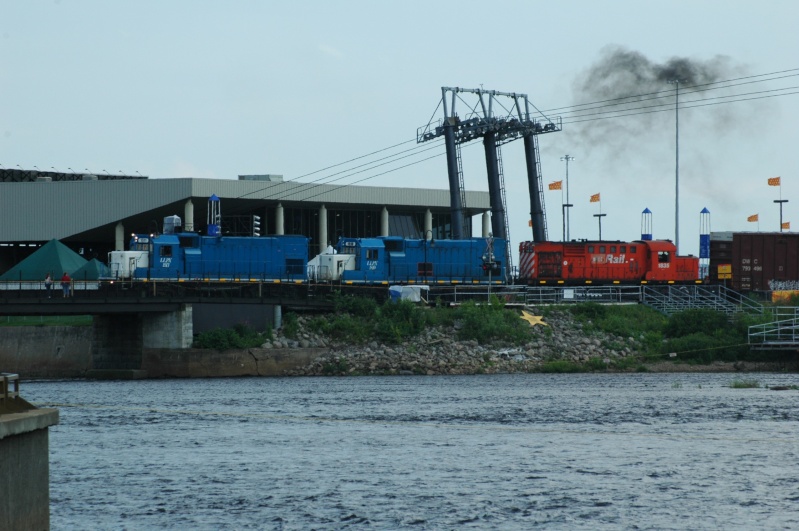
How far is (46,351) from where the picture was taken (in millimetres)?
64750

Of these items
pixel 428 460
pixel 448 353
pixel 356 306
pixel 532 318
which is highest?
pixel 356 306

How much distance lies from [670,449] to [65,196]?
68841 mm

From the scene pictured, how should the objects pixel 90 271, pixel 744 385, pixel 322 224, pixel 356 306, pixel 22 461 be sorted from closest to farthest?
pixel 22 461, pixel 744 385, pixel 356 306, pixel 90 271, pixel 322 224

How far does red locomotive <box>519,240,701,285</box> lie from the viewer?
74188 millimetres

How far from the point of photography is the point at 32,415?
13.7 m

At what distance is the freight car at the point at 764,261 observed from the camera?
7169 cm

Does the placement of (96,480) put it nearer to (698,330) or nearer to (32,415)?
(32,415)

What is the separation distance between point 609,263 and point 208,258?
1062 inches

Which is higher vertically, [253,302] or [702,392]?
[253,302]

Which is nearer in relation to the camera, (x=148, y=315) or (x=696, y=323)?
(x=148, y=315)

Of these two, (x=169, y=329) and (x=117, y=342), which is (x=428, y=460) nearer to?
(x=169, y=329)

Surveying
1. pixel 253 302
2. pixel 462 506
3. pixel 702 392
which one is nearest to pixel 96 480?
pixel 462 506

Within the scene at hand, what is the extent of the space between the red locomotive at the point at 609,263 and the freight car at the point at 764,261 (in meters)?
3.22

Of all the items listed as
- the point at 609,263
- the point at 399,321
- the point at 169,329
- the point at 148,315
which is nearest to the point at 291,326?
the point at 399,321
